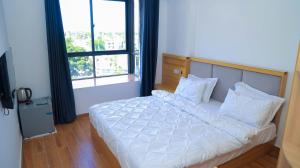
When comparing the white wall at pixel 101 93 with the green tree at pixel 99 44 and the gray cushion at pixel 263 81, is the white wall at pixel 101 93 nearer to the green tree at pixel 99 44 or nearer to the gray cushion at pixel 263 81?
the green tree at pixel 99 44

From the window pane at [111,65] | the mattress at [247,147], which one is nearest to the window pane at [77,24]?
the window pane at [111,65]

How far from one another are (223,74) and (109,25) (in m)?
2.28

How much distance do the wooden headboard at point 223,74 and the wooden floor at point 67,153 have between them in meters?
0.84

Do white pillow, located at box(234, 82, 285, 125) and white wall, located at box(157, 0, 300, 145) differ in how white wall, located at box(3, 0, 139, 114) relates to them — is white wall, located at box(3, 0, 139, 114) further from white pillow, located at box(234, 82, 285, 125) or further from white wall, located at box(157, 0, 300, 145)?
white pillow, located at box(234, 82, 285, 125)

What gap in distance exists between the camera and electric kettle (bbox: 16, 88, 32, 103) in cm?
293

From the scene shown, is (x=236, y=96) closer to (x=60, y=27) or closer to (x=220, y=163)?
(x=220, y=163)

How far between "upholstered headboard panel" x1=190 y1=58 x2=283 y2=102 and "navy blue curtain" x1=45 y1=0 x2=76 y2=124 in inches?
81.7

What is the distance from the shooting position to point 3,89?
1.53 meters

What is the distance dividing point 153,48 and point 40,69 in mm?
1971

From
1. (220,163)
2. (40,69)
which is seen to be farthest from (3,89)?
(220,163)

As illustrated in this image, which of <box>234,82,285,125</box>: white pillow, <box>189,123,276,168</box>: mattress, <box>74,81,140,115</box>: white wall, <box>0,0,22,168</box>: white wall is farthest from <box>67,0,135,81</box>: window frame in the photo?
<box>189,123,276,168</box>: mattress

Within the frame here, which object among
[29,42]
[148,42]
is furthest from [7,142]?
[148,42]

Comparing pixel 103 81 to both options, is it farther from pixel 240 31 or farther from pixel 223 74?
pixel 240 31

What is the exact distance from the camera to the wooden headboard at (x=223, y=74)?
243cm
